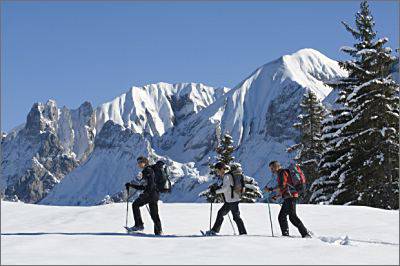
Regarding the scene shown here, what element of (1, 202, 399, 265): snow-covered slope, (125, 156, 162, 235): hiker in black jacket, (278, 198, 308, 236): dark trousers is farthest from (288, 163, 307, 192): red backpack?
(125, 156, 162, 235): hiker in black jacket

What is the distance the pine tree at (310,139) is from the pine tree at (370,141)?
9.00 meters

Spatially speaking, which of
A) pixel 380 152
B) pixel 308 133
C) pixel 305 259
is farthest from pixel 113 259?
pixel 308 133

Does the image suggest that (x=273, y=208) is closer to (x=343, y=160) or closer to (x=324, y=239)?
(x=324, y=239)

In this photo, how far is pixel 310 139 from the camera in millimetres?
40438

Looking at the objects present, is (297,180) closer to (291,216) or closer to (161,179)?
(291,216)

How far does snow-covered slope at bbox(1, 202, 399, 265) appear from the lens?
33.3 feet

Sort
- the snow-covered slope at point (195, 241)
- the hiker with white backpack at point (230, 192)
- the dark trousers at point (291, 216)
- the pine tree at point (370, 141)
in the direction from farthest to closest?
the pine tree at point (370, 141) < the hiker with white backpack at point (230, 192) < the dark trousers at point (291, 216) < the snow-covered slope at point (195, 241)

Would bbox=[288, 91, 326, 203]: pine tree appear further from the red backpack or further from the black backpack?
the black backpack

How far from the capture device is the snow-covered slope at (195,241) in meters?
10.1

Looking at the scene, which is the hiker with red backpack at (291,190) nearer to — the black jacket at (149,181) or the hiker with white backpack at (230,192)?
the hiker with white backpack at (230,192)

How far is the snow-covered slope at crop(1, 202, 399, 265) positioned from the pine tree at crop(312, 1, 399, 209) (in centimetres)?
831

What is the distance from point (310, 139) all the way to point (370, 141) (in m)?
13.1

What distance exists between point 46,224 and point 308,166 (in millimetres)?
23619

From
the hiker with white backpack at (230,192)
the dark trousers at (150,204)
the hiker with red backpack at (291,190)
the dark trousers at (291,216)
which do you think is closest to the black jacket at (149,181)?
the dark trousers at (150,204)
